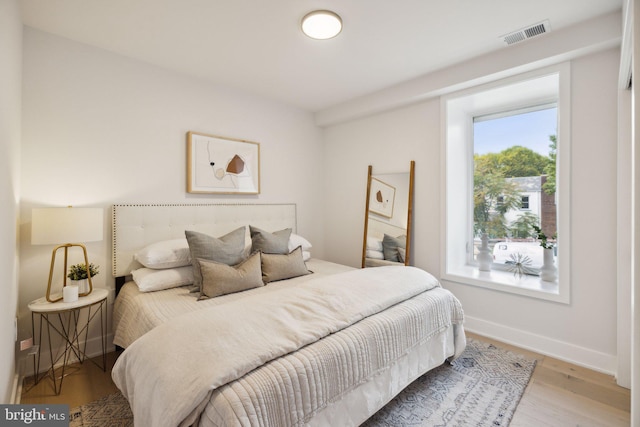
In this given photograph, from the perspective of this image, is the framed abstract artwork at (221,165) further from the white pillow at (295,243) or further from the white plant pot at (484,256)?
the white plant pot at (484,256)

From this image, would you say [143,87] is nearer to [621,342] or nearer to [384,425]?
[384,425]

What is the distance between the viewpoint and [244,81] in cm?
301

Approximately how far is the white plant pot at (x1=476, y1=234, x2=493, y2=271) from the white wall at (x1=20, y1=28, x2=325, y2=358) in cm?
261

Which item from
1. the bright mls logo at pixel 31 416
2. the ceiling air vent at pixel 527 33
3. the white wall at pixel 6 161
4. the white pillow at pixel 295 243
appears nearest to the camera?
the bright mls logo at pixel 31 416

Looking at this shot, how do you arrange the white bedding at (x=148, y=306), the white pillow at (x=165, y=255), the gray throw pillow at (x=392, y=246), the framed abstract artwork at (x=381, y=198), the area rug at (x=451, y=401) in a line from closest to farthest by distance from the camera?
the area rug at (x=451, y=401) < the white bedding at (x=148, y=306) < the white pillow at (x=165, y=255) < the gray throw pillow at (x=392, y=246) < the framed abstract artwork at (x=381, y=198)

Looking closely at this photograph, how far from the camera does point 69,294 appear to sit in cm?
197

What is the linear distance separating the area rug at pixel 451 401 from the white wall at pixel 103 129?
40.2 inches

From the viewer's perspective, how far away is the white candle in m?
1.96

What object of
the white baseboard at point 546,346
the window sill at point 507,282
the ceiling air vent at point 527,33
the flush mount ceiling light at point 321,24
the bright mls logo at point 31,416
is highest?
the ceiling air vent at point 527,33

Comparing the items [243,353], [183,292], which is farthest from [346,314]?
[183,292]

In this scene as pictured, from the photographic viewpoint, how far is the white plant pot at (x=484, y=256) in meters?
3.12

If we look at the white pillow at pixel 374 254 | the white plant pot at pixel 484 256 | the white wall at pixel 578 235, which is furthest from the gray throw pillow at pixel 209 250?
the white plant pot at pixel 484 256

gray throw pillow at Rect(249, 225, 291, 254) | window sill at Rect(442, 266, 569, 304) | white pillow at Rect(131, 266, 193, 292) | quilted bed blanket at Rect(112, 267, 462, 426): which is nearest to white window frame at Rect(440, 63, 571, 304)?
window sill at Rect(442, 266, 569, 304)

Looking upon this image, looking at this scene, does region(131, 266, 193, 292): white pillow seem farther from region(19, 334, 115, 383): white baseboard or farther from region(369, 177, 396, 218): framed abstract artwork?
region(369, 177, 396, 218): framed abstract artwork
